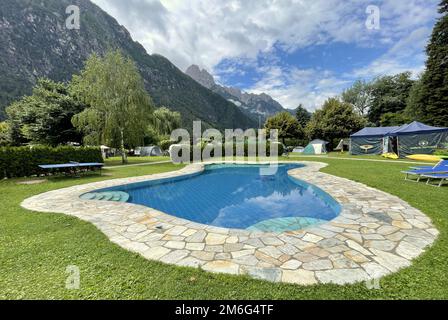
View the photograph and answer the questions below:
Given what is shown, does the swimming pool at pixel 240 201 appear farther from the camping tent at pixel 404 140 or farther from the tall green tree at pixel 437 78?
the tall green tree at pixel 437 78

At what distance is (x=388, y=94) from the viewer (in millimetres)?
38031

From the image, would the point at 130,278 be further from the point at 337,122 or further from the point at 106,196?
the point at 337,122

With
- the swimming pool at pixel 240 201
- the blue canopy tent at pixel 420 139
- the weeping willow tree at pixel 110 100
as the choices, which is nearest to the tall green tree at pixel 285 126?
the blue canopy tent at pixel 420 139

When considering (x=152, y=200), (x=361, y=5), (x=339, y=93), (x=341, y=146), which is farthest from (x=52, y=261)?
(x=339, y=93)

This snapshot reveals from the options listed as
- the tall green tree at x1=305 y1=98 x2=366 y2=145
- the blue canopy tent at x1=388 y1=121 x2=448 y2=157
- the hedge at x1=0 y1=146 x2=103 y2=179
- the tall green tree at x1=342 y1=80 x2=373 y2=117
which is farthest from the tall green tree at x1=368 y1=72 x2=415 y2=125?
the hedge at x1=0 y1=146 x2=103 y2=179

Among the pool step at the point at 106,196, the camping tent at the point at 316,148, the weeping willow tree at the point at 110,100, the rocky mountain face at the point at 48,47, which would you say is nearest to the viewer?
the pool step at the point at 106,196

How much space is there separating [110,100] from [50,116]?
510 centimetres

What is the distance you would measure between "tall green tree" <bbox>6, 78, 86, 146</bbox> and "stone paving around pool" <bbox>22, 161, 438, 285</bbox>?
15.0 meters

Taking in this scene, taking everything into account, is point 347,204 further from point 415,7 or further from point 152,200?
point 415,7

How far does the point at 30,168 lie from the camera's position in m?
10.5

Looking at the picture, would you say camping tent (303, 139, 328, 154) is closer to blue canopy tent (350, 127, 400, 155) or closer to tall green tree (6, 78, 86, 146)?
blue canopy tent (350, 127, 400, 155)

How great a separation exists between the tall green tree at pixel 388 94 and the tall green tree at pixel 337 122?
11.0 meters

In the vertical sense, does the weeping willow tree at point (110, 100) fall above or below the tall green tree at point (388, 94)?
below

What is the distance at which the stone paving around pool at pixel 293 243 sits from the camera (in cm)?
258
